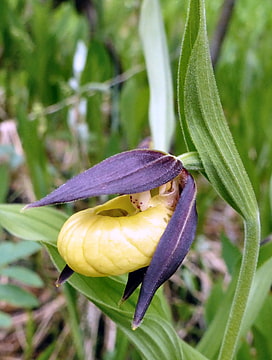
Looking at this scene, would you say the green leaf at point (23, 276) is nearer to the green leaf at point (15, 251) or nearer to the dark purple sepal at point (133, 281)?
the green leaf at point (15, 251)

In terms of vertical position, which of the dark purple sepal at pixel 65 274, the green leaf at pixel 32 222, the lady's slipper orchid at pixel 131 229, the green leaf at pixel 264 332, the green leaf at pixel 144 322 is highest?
the lady's slipper orchid at pixel 131 229

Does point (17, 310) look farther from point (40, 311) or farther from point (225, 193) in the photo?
point (225, 193)

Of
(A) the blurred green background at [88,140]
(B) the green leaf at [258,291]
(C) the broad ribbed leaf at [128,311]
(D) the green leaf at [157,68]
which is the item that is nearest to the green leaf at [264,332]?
(A) the blurred green background at [88,140]

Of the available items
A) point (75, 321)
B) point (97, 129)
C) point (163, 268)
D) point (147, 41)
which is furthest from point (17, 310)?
point (163, 268)

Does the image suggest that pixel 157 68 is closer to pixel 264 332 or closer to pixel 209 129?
pixel 209 129

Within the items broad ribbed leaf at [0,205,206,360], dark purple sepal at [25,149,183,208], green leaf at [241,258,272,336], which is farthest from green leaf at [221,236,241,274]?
dark purple sepal at [25,149,183,208]

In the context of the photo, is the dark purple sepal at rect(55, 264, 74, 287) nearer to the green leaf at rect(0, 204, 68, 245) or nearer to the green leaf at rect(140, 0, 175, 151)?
the green leaf at rect(0, 204, 68, 245)
